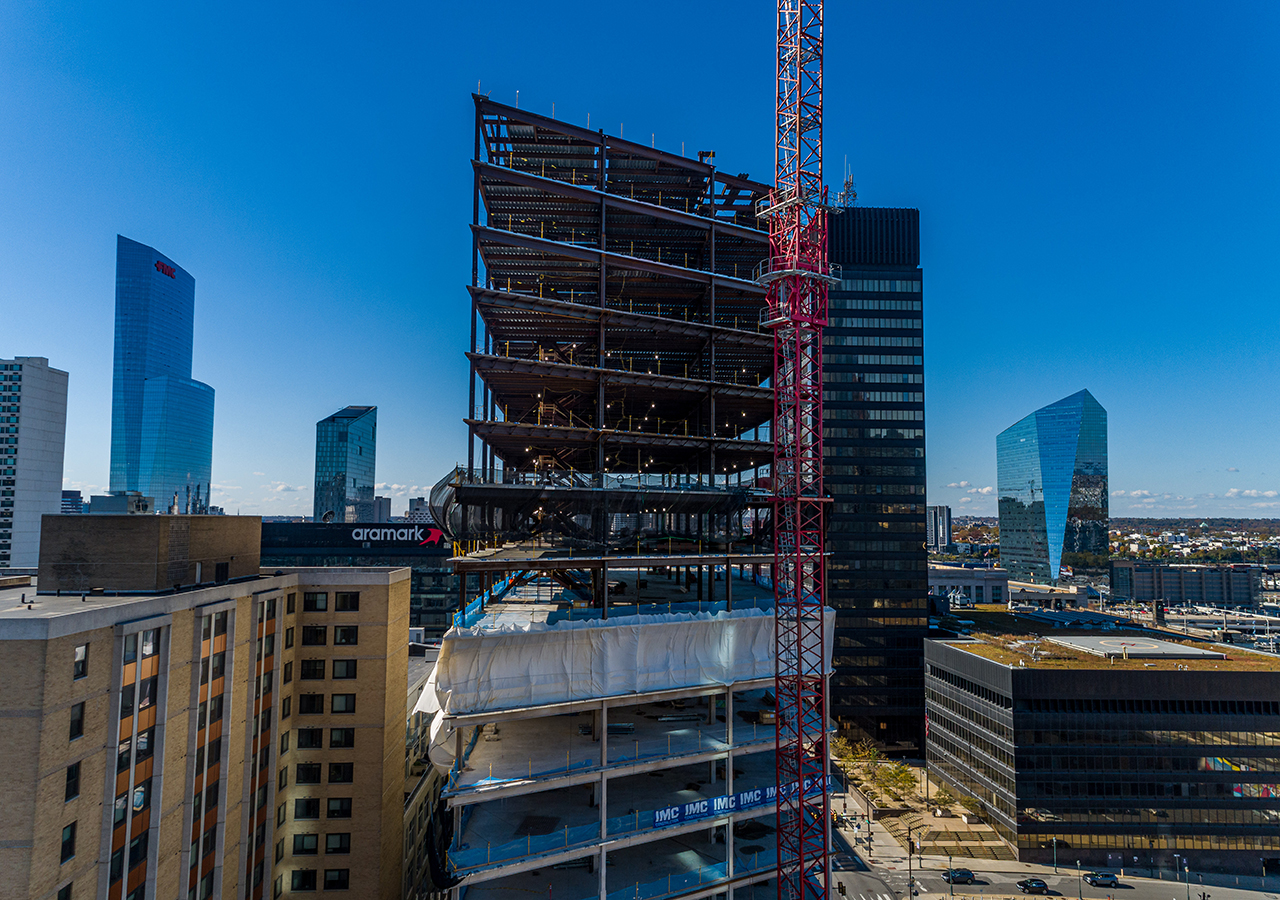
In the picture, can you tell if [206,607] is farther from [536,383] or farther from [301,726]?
[536,383]

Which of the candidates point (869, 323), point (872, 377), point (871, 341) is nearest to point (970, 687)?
point (872, 377)

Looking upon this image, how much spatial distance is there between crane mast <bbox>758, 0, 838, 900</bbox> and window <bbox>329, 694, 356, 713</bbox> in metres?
26.0

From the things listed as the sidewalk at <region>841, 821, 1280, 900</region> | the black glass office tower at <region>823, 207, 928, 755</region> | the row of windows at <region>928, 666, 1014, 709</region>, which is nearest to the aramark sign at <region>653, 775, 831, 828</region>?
the sidewalk at <region>841, 821, 1280, 900</region>

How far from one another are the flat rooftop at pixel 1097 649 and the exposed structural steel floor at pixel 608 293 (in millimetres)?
37412

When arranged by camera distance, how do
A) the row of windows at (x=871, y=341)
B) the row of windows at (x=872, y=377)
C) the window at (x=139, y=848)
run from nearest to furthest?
1. the window at (x=139, y=848)
2. the row of windows at (x=871, y=341)
3. the row of windows at (x=872, y=377)

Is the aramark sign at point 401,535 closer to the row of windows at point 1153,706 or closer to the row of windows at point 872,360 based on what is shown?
the row of windows at point 872,360

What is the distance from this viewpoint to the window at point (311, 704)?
3741 centimetres

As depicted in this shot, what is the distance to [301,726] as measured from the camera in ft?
122

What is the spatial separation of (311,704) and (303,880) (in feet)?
33.5

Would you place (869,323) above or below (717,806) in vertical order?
above

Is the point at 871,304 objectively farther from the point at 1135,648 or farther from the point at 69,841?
the point at 69,841

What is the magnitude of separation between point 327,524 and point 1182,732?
334ft

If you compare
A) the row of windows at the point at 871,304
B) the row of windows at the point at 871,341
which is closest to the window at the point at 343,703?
the row of windows at the point at 871,341

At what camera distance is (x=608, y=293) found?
4103 centimetres
